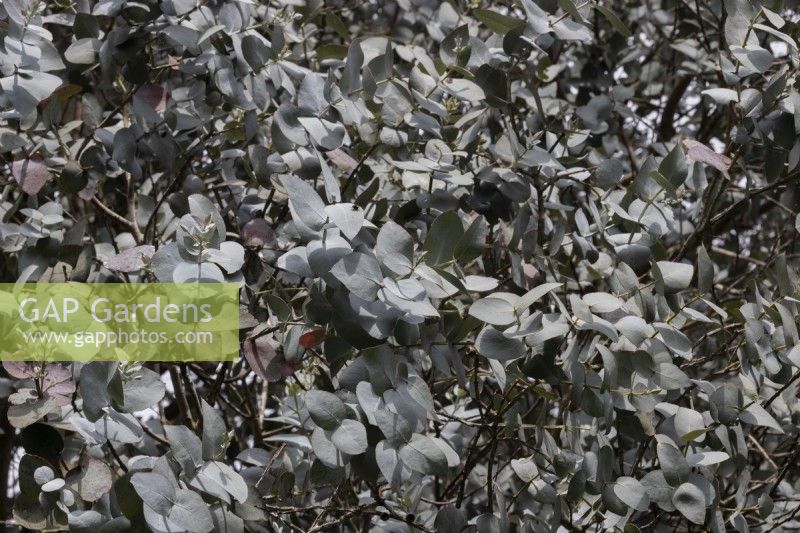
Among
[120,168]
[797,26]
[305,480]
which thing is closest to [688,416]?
[305,480]

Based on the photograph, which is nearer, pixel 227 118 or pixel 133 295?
pixel 133 295

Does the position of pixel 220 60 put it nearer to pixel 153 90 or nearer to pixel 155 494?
pixel 153 90

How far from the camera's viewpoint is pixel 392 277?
102 centimetres

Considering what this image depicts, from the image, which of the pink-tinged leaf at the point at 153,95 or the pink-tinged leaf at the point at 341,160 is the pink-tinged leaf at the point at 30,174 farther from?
the pink-tinged leaf at the point at 341,160

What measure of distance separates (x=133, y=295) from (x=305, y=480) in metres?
0.36

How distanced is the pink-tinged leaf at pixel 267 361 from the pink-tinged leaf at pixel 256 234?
138 mm

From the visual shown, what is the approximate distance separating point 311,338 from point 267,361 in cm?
9

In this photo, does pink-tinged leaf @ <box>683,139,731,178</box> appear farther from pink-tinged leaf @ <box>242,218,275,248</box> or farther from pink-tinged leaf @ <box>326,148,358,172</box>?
pink-tinged leaf @ <box>242,218,275,248</box>

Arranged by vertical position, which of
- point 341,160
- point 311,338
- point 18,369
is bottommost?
point 18,369

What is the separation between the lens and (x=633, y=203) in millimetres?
1259

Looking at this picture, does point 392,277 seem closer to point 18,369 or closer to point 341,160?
point 341,160

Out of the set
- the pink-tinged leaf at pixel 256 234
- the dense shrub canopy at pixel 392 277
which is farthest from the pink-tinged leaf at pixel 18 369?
the pink-tinged leaf at pixel 256 234

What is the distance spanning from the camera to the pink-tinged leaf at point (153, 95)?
1414mm

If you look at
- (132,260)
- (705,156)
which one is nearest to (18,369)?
(132,260)
